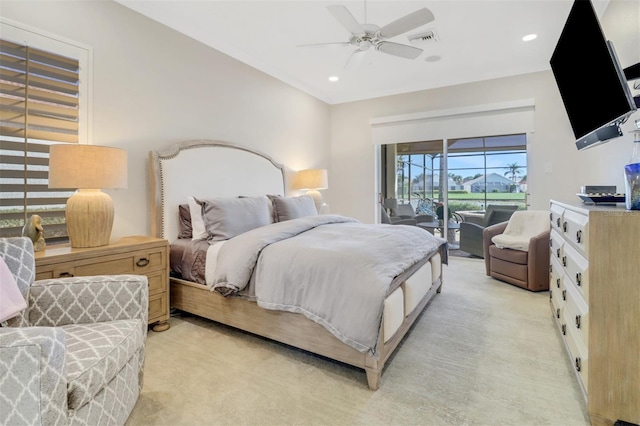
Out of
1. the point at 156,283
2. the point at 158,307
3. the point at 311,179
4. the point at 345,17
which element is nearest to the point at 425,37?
the point at 345,17

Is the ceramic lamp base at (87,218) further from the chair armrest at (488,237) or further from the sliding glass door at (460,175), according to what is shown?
the sliding glass door at (460,175)

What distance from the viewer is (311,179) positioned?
4684mm

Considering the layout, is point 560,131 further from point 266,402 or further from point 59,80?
point 59,80

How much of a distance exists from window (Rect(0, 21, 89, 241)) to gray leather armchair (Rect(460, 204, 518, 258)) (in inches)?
190

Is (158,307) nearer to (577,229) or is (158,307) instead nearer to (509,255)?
(577,229)

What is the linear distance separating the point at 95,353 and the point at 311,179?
3.69 metres

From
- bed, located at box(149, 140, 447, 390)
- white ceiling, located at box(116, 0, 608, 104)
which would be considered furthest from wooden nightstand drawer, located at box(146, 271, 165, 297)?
white ceiling, located at box(116, 0, 608, 104)

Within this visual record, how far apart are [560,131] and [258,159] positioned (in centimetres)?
397

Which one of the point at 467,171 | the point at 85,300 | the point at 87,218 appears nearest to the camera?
the point at 85,300

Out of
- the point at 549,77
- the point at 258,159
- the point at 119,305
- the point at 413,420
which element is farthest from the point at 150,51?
the point at 549,77

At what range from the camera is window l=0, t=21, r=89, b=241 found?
6.80 feet

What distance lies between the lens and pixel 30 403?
0.96 m

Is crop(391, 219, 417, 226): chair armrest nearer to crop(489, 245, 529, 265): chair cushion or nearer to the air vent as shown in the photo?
crop(489, 245, 529, 265): chair cushion

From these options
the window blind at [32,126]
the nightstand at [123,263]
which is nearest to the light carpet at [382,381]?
the nightstand at [123,263]
